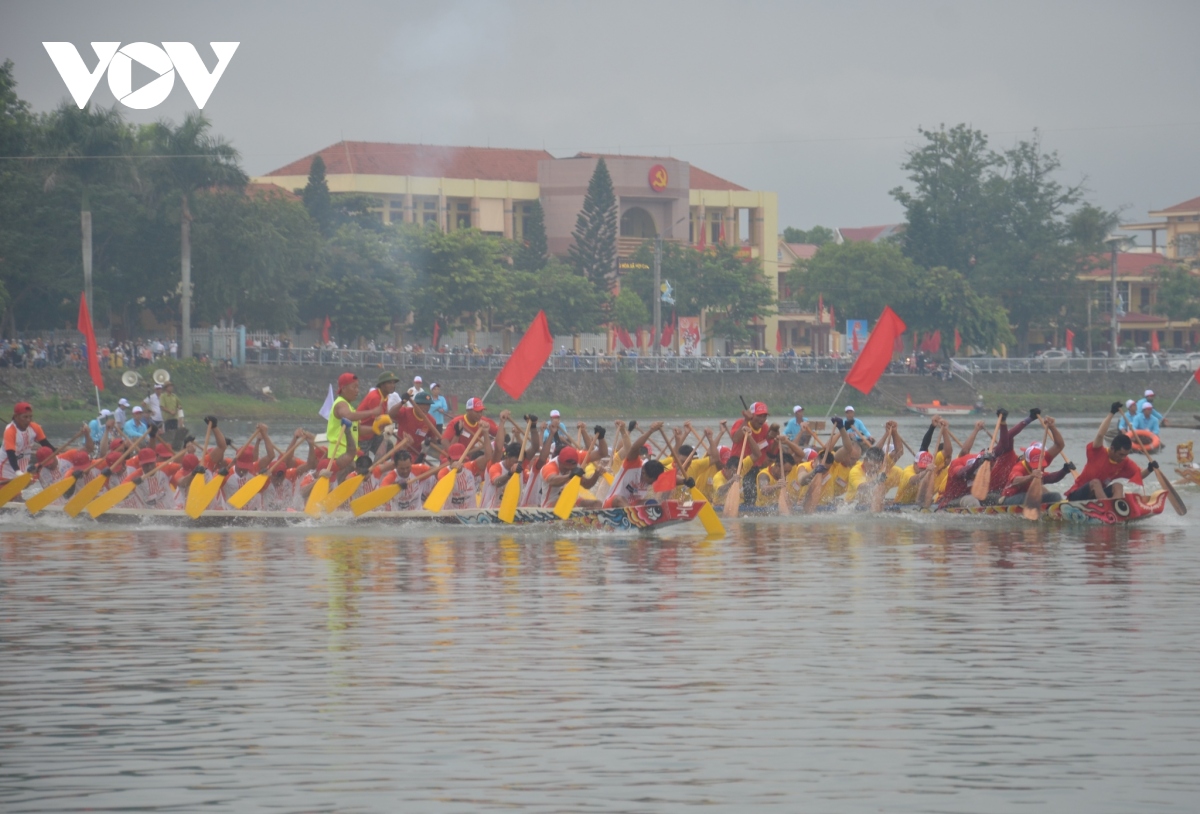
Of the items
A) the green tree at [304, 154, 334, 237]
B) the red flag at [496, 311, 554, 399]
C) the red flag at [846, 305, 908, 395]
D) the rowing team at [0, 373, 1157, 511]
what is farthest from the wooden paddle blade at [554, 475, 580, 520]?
the green tree at [304, 154, 334, 237]

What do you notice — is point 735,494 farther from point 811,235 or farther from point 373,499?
point 811,235

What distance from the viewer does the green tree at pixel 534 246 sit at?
8300 centimetres

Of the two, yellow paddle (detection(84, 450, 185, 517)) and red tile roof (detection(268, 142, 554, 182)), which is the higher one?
red tile roof (detection(268, 142, 554, 182))

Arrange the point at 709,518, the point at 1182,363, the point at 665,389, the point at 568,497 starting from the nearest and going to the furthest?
1. the point at 568,497
2. the point at 709,518
3. the point at 665,389
4. the point at 1182,363

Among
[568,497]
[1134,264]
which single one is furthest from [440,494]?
[1134,264]

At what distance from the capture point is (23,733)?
→ 9367mm

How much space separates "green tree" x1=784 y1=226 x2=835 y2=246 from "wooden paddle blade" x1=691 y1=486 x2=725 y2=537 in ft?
363

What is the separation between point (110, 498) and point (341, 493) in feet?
12.4

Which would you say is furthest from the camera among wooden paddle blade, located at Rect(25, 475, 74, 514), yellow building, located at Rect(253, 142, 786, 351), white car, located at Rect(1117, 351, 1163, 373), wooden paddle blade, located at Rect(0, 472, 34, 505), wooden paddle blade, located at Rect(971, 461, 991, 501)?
yellow building, located at Rect(253, 142, 786, 351)

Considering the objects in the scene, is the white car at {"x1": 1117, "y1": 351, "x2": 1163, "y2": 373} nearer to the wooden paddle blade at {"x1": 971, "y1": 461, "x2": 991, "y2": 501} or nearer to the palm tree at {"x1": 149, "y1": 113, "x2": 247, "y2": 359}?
the palm tree at {"x1": 149, "y1": 113, "x2": 247, "y2": 359}

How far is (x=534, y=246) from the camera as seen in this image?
83875 mm

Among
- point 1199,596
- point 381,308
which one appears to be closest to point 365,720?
point 1199,596

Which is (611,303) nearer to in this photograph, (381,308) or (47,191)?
(381,308)

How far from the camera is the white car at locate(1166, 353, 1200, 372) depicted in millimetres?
77625
